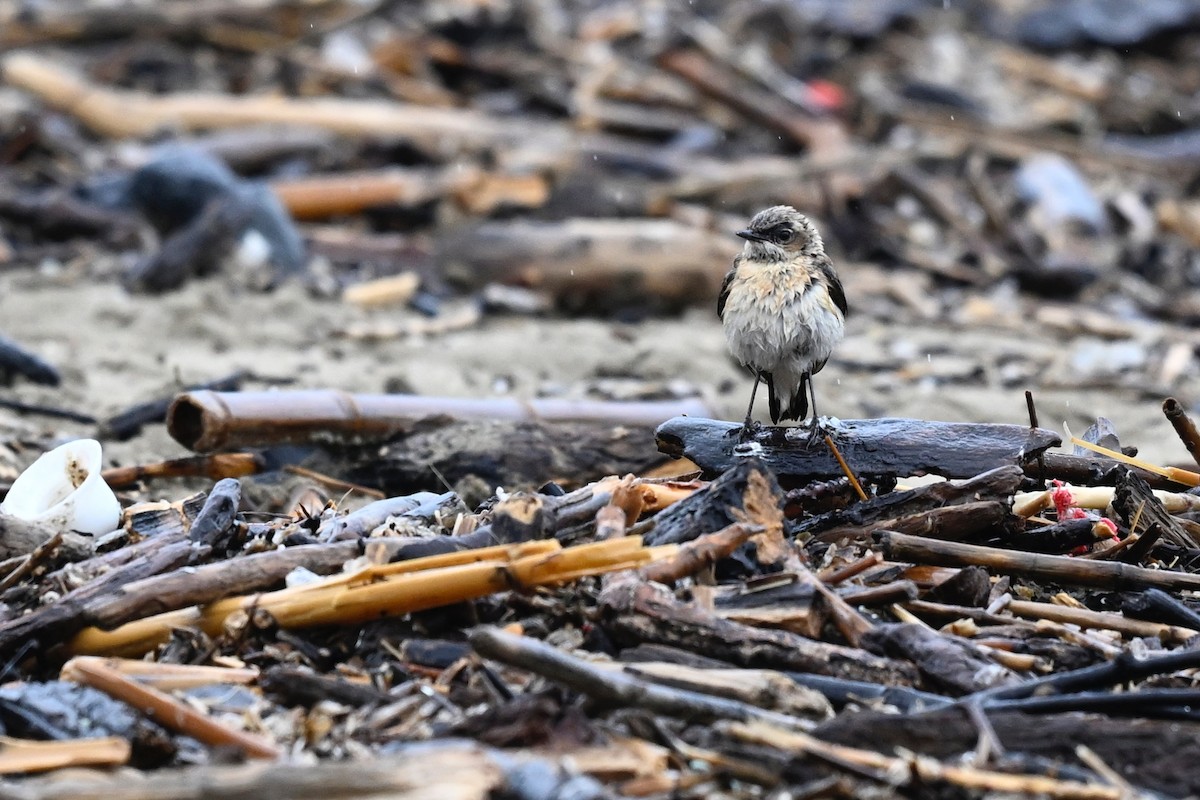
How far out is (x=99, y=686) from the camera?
3.84 metres

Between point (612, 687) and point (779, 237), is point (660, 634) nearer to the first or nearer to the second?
point (612, 687)

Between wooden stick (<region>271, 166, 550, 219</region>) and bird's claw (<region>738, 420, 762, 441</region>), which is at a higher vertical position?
bird's claw (<region>738, 420, 762, 441</region>)

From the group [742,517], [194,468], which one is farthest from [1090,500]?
[194,468]

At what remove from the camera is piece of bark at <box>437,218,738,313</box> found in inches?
443

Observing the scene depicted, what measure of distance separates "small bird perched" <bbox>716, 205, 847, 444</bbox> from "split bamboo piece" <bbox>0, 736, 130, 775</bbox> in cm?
279

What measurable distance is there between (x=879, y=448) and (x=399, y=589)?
1.84m

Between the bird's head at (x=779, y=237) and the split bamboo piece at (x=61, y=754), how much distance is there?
3.41m

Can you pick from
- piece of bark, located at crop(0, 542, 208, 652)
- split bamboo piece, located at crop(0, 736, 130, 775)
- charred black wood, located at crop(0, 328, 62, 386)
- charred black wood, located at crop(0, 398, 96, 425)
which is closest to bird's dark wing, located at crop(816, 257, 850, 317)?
piece of bark, located at crop(0, 542, 208, 652)

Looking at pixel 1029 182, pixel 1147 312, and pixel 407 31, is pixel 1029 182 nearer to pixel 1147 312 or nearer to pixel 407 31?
pixel 1147 312

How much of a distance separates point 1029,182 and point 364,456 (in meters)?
9.83

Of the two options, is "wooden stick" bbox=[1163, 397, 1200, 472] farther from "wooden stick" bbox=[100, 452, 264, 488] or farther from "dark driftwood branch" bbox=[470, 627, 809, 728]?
"wooden stick" bbox=[100, 452, 264, 488]

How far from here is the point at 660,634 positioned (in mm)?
3930

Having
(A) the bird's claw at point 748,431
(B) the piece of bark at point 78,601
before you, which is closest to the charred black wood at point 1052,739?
(A) the bird's claw at point 748,431

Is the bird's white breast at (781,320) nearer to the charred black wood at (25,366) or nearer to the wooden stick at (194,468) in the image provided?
the wooden stick at (194,468)
